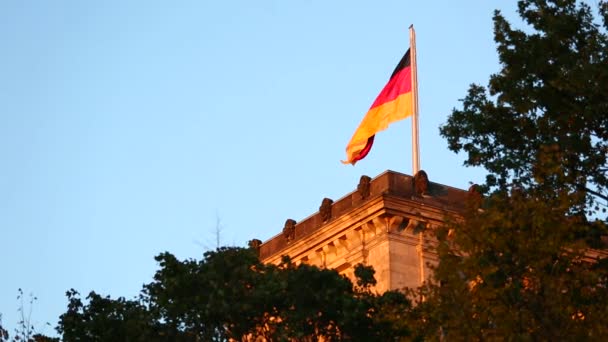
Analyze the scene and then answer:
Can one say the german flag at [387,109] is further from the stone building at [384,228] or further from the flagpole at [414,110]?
the stone building at [384,228]

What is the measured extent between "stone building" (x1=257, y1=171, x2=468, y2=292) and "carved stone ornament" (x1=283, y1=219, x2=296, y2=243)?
0.51 m

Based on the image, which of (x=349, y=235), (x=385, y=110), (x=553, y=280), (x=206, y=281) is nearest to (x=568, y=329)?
(x=553, y=280)

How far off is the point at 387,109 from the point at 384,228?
6288 mm

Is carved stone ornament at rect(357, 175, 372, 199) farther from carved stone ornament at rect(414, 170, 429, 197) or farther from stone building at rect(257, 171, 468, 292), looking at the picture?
carved stone ornament at rect(414, 170, 429, 197)

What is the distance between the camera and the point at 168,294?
35.2 m

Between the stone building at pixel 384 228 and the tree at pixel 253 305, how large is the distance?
32.9ft

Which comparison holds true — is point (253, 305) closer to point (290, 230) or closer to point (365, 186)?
point (365, 186)

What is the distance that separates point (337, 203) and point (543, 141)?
13731mm

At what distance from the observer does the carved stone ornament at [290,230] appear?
5016cm

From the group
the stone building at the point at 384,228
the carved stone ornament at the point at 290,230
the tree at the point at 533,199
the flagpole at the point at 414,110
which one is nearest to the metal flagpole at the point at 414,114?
the flagpole at the point at 414,110

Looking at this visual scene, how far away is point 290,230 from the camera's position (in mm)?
50250

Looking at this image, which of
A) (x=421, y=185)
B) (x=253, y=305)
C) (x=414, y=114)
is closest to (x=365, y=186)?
(x=421, y=185)

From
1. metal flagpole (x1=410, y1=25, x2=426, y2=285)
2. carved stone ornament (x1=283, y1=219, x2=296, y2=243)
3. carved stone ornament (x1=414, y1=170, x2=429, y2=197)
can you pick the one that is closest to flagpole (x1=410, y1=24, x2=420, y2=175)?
metal flagpole (x1=410, y1=25, x2=426, y2=285)

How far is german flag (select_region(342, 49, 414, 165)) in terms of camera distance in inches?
2004
